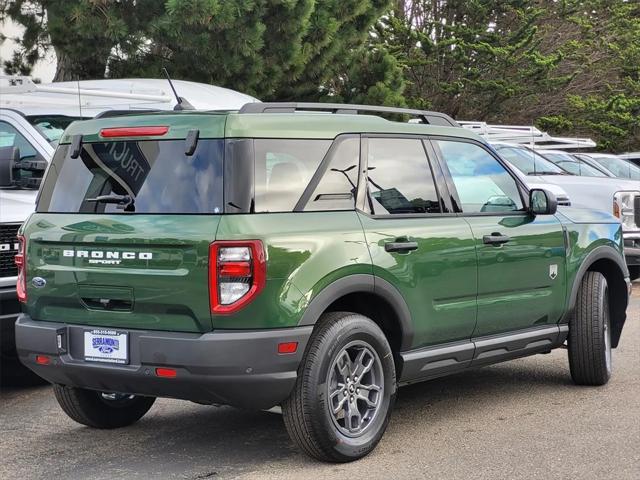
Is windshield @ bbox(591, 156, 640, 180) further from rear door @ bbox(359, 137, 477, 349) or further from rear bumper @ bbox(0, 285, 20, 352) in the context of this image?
rear bumper @ bbox(0, 285, 20, 352)

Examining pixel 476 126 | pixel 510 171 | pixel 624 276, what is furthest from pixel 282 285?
pixel 476 126

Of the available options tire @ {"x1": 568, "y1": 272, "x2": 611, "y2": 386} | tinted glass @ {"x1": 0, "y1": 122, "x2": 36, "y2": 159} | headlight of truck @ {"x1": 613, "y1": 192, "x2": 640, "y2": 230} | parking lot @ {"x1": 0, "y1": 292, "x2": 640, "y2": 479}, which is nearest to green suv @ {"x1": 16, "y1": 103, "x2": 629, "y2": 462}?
parking lot @ {"x1": 0, "y1": 292, "x2": 640, "y2": 479}

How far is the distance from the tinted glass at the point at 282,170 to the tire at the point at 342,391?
0.65 meters

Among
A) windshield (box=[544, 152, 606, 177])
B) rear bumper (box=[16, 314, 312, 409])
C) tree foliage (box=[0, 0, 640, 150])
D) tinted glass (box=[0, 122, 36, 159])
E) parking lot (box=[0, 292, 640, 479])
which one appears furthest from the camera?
windshield (box=[544, 152, 606, 177])

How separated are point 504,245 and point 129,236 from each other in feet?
7.84

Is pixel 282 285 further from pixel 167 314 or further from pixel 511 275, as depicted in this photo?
pixel 511 275

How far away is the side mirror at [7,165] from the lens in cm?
746

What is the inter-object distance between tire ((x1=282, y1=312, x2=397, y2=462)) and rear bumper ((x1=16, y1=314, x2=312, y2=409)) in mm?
125

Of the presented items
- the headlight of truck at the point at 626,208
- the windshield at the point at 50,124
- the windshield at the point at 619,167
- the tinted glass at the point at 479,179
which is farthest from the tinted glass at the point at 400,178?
the windshield at the point at 619,167

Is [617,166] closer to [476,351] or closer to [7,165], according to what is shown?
[476,351]

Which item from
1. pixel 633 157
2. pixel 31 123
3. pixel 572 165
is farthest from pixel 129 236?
pixel 633 157

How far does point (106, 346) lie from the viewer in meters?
5.20

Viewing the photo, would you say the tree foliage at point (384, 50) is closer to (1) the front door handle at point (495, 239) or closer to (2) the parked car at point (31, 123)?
(2) the parked car at point (31, 123)

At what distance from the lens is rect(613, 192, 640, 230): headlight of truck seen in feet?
42.9
